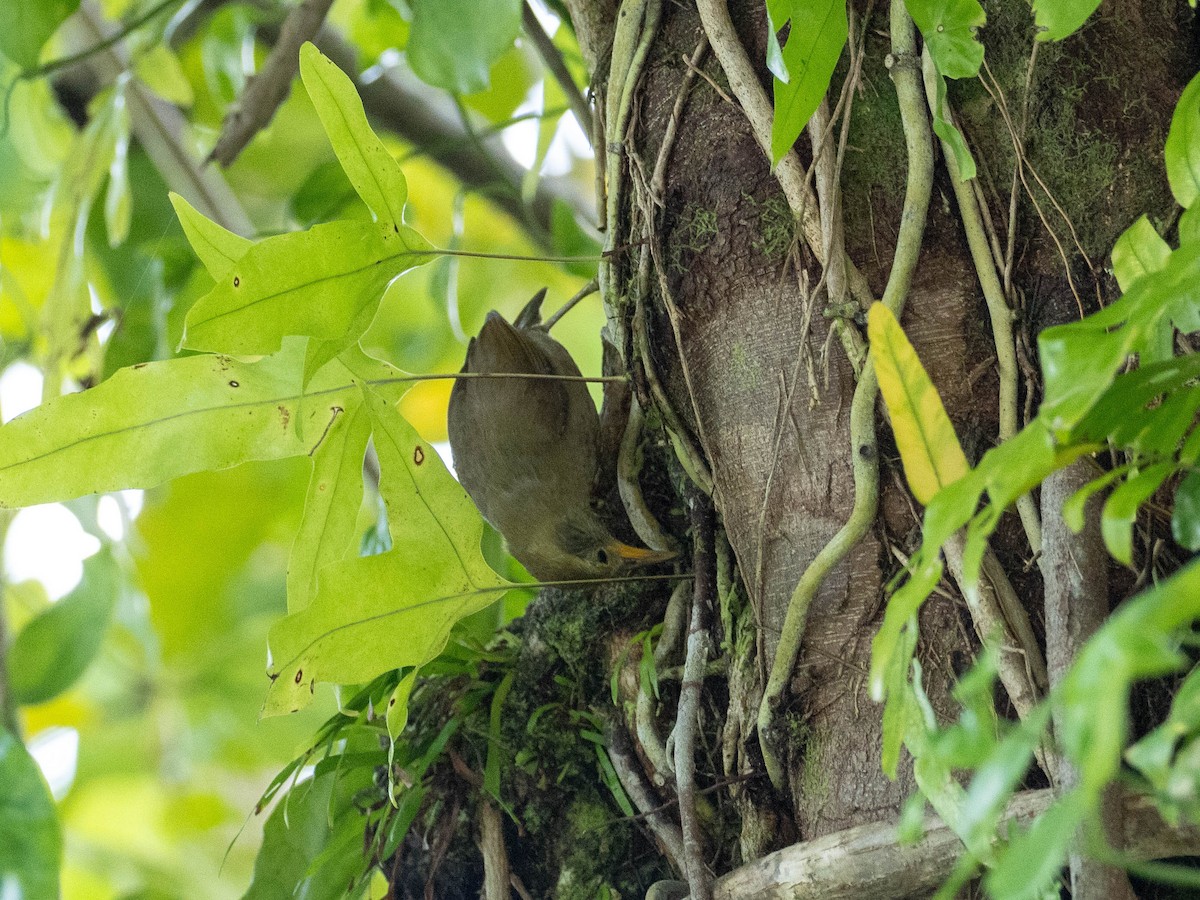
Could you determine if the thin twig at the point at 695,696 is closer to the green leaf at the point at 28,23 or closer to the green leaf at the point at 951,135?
the green leaf at the point at 951,135

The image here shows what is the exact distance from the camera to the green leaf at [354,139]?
2.99 ft

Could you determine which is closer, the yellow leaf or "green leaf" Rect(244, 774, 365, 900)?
the yellow leaf

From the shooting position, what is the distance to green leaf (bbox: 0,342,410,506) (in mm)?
956

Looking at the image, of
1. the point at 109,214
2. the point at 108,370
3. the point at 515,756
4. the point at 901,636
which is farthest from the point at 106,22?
the point at 901,636

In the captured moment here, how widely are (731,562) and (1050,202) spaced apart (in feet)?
1.28

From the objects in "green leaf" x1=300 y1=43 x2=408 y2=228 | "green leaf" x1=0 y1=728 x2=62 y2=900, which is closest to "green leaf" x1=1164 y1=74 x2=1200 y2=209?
"green leaf" x1=300 y1=43 x2=408 y2=228

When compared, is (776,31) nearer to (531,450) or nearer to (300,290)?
(300,290)

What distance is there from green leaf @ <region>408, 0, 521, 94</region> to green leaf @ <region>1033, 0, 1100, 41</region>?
2.06 ft

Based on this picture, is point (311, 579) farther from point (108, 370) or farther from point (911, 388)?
point (108, 370)

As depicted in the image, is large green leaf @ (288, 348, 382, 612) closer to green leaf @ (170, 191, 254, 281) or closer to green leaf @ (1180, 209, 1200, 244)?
green leaf @ (170, 191, 254, 281)

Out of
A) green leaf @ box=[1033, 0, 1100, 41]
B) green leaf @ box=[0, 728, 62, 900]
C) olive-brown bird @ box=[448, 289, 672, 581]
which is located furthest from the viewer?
olive-brown bird @ box=[448, 289, 672, 581]

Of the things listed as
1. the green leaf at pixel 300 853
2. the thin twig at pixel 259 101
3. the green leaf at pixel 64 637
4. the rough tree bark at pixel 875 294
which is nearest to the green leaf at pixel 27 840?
the green leaf at pixel 300 853

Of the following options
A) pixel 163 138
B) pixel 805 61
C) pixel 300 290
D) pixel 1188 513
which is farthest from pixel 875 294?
pixel 163 138

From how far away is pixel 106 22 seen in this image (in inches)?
80.0
